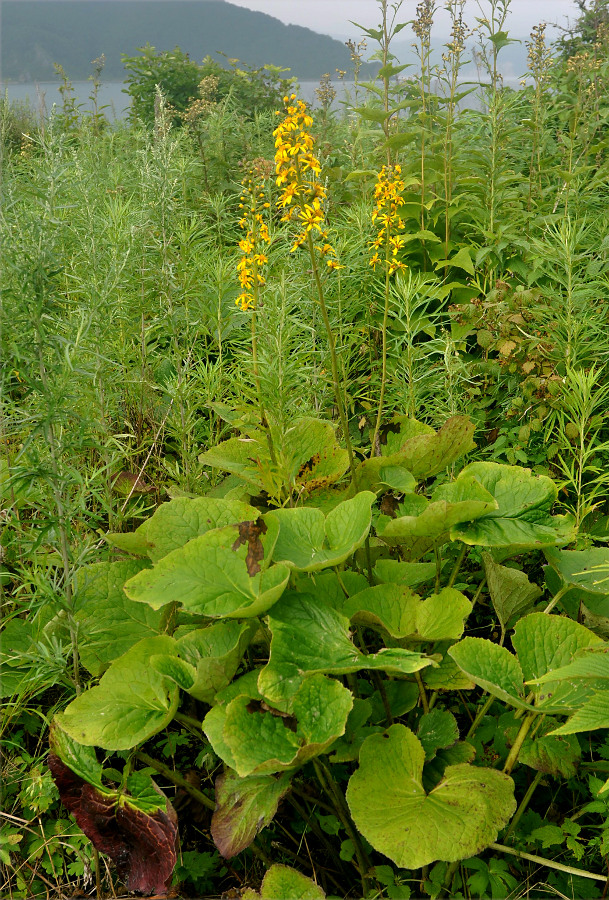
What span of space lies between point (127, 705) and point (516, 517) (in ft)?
3.52

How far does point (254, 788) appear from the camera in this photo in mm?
1529

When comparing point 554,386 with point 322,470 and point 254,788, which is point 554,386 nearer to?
point 322,470

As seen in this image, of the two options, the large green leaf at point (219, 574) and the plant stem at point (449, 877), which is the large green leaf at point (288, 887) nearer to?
the plant stem at point (449, 877)

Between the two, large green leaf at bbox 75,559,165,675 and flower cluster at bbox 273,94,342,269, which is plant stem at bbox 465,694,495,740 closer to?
large green leaf at bbox 75,559,165,675

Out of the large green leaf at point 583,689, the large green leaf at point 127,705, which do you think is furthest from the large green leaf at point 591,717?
the large green leaf at point 127,705

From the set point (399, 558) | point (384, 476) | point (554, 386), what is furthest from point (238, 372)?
point (554, 386)

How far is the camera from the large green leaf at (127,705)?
4.95 ft

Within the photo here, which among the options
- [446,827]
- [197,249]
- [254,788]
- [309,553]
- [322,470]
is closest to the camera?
[446,827]

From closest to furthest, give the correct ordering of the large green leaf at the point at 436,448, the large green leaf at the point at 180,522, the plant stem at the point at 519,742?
the plant stem at the point at 519,742
the large green leaf at the point at 180,522
the large green leaf at the point at 436,448

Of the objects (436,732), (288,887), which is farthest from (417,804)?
(288,887)

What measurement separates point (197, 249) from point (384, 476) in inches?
72.4

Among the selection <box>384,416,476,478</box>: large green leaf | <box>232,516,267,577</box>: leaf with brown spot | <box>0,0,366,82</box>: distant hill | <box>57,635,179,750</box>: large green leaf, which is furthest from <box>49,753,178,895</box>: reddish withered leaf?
<box>0,0,366,82</box>: distant hill

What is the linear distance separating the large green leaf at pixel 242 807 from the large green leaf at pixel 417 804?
0.55ft

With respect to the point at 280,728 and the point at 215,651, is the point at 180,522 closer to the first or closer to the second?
the point at 215,651
